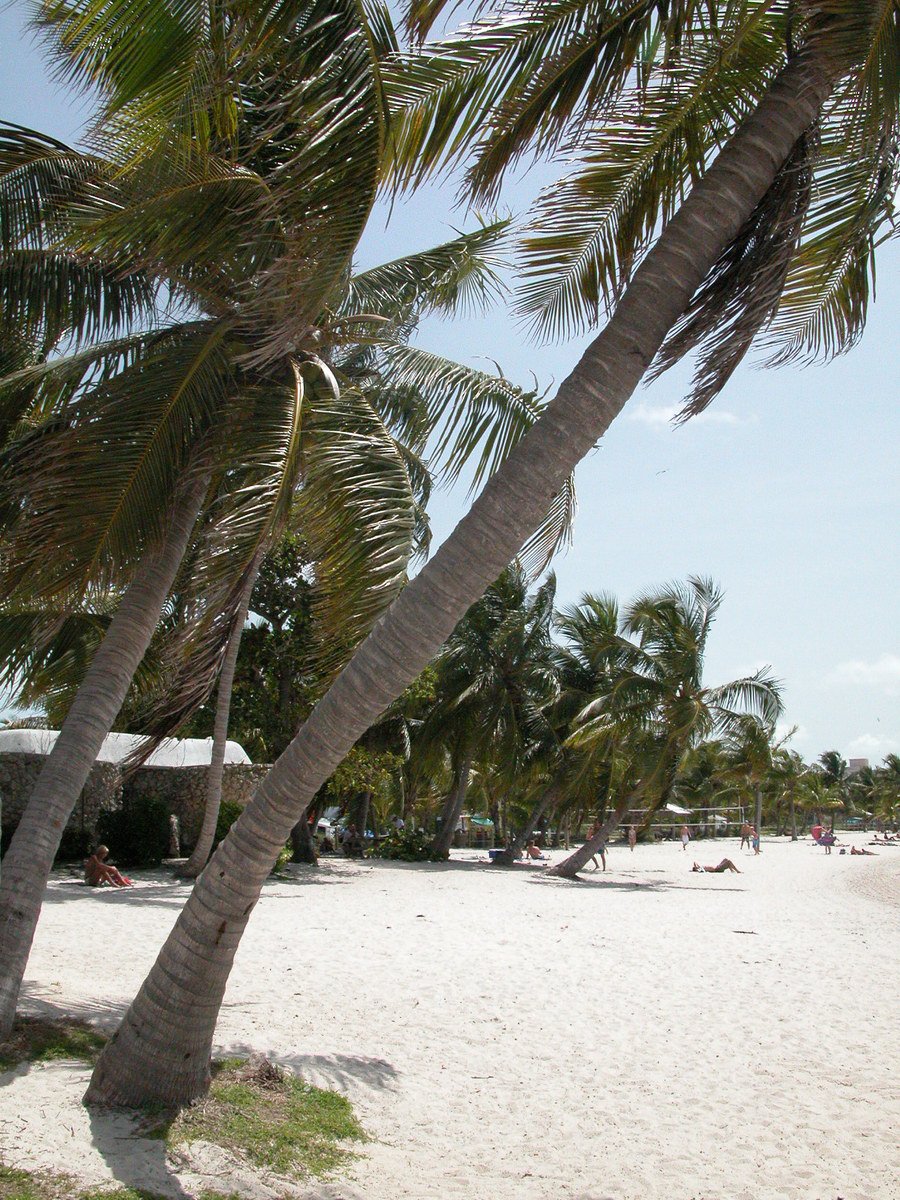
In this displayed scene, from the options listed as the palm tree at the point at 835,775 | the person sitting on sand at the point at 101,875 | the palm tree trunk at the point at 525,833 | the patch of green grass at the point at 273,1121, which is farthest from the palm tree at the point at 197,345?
the palm tree at the point at 835,775

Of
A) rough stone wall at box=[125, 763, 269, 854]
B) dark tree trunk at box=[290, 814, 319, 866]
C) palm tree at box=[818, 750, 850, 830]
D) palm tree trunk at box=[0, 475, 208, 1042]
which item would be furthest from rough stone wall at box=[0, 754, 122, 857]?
palm tree at box=[818, 750, 850, 830]

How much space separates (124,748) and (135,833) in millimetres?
1900

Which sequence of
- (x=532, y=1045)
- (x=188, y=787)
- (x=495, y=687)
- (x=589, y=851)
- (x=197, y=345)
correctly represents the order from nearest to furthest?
(x=197, y=345) < (x=532, y=1045) < (x=188, y=787) < (x=589, y=851) < (x=495, y=687)

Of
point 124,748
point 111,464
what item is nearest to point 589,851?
point 124,748

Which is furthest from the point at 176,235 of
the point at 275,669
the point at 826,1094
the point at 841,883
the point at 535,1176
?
the point at 841,883

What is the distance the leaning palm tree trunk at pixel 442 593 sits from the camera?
171 inches

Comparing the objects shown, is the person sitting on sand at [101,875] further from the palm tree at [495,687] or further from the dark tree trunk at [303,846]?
the palm tree at [495,687]

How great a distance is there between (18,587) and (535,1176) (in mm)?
5097

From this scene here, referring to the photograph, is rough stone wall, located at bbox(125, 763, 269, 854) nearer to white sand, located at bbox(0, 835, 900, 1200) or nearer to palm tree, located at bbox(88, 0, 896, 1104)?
white sand, located at bbox(0, 835, 900, 1200)

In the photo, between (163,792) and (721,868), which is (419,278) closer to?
(163,792)

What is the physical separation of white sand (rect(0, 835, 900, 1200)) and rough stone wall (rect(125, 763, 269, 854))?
190 inches

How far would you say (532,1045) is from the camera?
24.8ft

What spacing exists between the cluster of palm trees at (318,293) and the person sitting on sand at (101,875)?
887 centimetres

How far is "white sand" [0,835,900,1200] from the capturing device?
5027 mm
